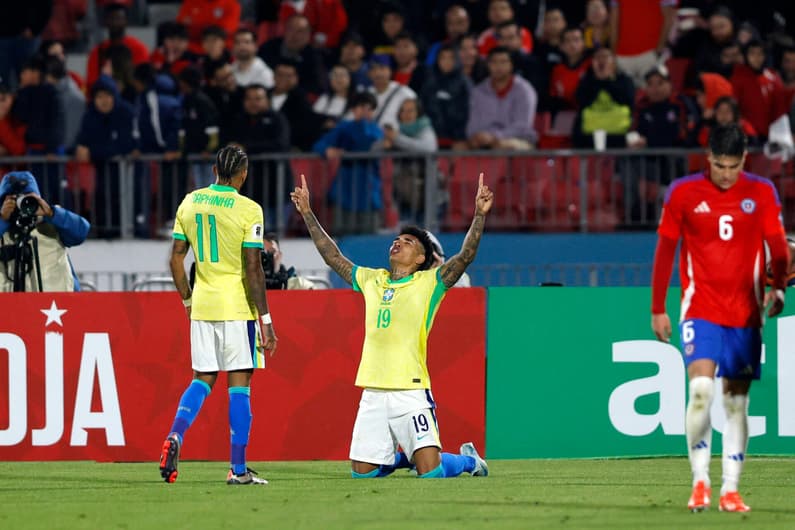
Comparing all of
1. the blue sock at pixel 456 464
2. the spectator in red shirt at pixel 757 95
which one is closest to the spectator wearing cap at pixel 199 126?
the spectator in red shirt at pixel 757 95

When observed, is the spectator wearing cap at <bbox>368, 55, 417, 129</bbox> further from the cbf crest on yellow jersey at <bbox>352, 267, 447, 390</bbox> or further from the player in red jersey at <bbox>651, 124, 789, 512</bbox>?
the player in red jersey at <bbox>651, 124, 789, 512</bbox>

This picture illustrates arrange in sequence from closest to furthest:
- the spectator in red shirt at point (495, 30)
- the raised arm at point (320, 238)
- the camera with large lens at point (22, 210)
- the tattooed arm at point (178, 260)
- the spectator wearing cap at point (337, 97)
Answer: the tattooed arm at point (178, 260)
the raised arm at point (320, 238)
the camera with large lens at point (22, 210)
the spectator wearing cap at point (337, 97)
the spectator in red shirt at point (495, 30)

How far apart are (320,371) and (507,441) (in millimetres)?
1679

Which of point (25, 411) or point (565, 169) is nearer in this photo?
point (25, 411)

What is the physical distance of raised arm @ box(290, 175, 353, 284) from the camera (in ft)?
39.5

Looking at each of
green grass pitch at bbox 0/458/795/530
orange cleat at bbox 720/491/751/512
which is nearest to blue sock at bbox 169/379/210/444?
green grass pitch at bbox 0/458/795/530

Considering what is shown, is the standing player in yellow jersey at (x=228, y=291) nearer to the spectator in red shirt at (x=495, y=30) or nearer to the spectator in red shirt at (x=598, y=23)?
the spectator in red shirt at (x=495, y=30)

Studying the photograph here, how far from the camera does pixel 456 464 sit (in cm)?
1227

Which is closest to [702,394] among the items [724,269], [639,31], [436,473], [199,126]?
[724,269]

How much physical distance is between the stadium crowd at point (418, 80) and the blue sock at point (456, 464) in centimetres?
734

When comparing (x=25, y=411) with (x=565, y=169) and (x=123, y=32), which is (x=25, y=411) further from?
(x=123, y=32)

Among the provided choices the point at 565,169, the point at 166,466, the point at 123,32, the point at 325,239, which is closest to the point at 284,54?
the point at 123,32

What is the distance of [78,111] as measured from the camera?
21281 millimetres

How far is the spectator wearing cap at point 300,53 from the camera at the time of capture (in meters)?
21.4
